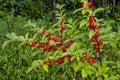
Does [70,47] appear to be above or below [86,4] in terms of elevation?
below

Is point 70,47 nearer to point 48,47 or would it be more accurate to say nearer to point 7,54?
point 48,47

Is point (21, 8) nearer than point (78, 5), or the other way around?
point (21, 8)

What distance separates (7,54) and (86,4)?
424 cm

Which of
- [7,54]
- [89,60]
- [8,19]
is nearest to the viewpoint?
[89,60]

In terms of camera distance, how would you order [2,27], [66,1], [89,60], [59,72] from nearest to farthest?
[89,60]
[59,72]
[2,27]
[66,1]

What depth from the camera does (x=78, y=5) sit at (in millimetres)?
13352

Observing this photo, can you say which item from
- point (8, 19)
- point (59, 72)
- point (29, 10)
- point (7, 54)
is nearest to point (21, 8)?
point (29, 10)

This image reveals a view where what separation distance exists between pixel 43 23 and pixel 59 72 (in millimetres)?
3724

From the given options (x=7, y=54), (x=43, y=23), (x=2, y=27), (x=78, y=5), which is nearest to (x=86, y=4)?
(x=7, y=54)

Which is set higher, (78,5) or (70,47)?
(70,47)

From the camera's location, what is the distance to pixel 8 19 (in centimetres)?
1079

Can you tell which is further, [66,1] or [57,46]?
[66,1]

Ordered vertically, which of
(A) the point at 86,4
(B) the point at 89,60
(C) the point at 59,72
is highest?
(A) the point at 86,4

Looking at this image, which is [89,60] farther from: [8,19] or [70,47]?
[8,19]
